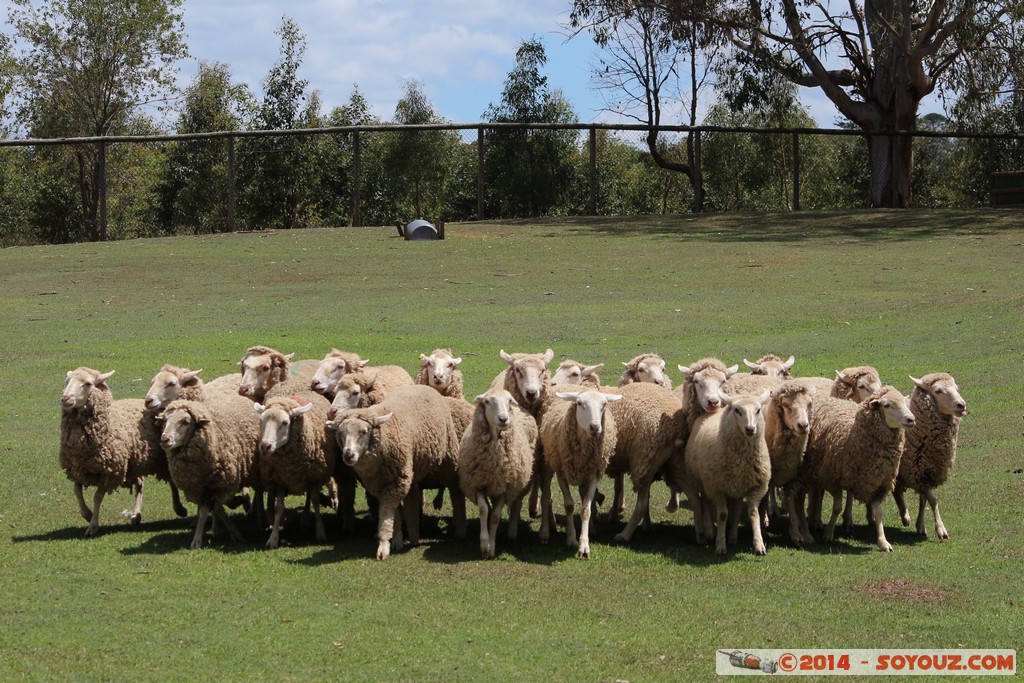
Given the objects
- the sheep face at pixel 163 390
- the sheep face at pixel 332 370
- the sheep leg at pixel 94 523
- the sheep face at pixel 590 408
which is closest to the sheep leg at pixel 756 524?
the sheep face at pixel 590 408

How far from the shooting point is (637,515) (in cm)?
998

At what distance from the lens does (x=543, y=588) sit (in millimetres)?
8484

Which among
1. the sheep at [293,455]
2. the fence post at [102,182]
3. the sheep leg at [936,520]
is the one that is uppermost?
the fence post at [102,182]

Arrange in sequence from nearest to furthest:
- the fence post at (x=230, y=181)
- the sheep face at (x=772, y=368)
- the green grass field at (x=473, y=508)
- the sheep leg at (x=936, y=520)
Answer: the green grass field at (x=473, y=508) → the sheep leg at (x=936, y=520) → the sheep face at (x=772, y=368) → the fence post at (x=230, y=181)

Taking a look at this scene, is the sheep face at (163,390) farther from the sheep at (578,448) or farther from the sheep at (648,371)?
the sheep at (648,371)

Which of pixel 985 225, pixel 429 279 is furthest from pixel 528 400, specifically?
pixel 985 225

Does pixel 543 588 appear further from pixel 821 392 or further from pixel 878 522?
pixel 821 392

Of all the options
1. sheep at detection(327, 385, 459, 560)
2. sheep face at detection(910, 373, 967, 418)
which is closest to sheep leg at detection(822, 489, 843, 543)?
sheep face at detection(910, 373, 967, 418)

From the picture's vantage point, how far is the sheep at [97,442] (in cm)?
993

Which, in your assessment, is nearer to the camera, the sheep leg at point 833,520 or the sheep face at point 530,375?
the sheep leg at point 833,520

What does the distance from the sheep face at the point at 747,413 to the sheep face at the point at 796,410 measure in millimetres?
243

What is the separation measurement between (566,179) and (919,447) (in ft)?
80.4

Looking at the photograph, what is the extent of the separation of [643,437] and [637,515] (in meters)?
0.61

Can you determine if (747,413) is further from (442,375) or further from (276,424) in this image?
(276,424)
